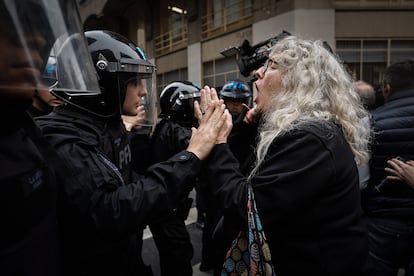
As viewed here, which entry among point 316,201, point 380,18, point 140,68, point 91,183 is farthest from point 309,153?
point 380,18

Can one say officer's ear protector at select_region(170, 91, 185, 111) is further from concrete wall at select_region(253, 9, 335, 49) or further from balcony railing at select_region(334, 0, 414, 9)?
balcony railing at select_region(334, 0, 414, 9)

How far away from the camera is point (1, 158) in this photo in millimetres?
816

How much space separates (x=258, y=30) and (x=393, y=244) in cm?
949

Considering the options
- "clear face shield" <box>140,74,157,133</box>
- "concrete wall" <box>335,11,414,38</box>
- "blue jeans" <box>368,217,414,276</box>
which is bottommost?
"blue jeans" <box>368,217,414,276</box>

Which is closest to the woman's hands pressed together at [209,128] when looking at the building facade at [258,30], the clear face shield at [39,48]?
the clear face shield at [39,48]

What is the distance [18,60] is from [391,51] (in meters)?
11.1

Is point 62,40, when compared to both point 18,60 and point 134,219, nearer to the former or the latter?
point 18,60

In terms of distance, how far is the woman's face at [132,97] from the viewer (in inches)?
67.6

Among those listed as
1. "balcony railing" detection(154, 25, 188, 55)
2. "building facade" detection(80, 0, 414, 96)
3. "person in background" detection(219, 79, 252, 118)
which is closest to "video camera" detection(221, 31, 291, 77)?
"person in background" detection(219, 79, 252, 118)

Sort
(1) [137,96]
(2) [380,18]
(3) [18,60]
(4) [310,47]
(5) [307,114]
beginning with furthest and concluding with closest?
(2) [380,18] < (1) [137,96] < (4) [310,47] < (5) [307,114] < (3) [18,60]

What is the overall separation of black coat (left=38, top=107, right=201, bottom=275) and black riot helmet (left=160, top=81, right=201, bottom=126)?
1.65m

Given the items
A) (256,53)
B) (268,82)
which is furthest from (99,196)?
(256,53)

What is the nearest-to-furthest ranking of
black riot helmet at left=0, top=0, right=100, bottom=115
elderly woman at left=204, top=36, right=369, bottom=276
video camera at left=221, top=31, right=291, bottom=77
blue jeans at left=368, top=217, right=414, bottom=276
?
black riot helmet at left=0, top=0, right=100, bottom=115 < elderly woman at left=204, top=36, right=369, bottom=276 < video camera at left=221, top=31, right=291, bottom=77 < blue jeans at left=368, top=217, right=414, bottom=276

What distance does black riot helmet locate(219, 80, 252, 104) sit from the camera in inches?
162
